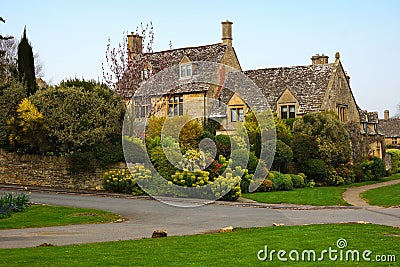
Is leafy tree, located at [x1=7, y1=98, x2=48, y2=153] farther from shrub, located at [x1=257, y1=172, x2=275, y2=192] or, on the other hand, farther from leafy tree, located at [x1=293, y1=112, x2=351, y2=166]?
leafy tree, located at [x1=293, y1=112, x2=351, y2=166]

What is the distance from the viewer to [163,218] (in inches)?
774

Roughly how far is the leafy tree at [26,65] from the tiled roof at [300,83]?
1855 cm

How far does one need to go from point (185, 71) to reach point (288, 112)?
8836 mm

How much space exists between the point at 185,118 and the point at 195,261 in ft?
72.5

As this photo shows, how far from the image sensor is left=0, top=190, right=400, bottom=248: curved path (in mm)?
15070

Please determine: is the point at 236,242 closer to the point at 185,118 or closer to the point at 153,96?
the point at 185,118

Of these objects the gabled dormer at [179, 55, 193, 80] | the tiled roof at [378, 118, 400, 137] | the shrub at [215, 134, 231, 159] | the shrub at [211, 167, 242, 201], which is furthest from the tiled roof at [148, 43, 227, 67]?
the tiled roof at [378, 118, 400, 137]

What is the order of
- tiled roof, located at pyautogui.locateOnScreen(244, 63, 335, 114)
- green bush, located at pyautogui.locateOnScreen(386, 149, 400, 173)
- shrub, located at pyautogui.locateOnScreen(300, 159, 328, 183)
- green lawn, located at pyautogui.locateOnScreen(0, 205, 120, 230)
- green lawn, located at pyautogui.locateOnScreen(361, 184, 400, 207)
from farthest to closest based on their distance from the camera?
green bush, located at pyautogui.locateOnScreen(386, 149, 400, 173), tiled roof, located at pyautogui.locateOnScreen(244, 63, 335, 114), shrub, located at pyautogui.locateOnScreen(300, 159, 328, 183), green lawn, located at pyautogui.locateOnScreen(361, 184, 400, 207), green lawn, located at pyautogui.locateOnScreen(0, 205, 120, 230)

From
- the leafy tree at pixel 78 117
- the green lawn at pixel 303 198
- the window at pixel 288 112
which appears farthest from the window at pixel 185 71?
the green lawn at pixel 303 198

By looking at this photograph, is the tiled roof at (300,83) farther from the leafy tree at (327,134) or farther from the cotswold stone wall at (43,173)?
→ the cotswold stone wall at (43,173)

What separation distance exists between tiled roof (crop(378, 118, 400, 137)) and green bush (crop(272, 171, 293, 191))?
2123 inches

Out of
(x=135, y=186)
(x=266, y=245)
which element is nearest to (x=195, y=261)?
(x=266, y=245)

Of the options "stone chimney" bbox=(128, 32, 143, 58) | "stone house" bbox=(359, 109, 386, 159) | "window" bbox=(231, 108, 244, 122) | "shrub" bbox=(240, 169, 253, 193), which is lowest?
"shrub" bbox=(240, 169, 253, 193)

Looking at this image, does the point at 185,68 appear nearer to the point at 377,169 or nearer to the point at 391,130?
the point at 377,169
